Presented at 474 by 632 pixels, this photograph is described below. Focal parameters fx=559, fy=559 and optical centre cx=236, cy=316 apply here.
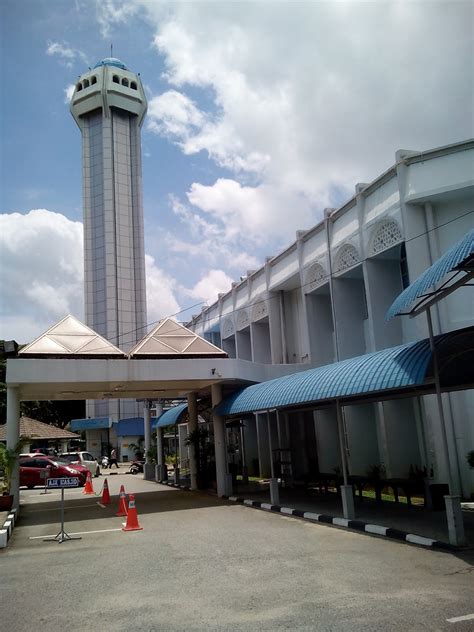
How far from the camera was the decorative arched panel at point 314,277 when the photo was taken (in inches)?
883

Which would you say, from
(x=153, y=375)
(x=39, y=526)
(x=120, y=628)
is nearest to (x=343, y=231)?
(x=153, y=375)

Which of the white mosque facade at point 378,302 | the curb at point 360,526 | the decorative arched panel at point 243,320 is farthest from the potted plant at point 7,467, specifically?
the decorative arched panel at point 243,320

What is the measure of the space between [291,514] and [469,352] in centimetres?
621

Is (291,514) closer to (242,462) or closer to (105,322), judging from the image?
(242,462)

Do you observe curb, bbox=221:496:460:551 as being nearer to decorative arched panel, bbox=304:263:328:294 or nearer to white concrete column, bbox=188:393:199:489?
white concrete column, bbox=188:393:199:489

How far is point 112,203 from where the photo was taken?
6475 cm

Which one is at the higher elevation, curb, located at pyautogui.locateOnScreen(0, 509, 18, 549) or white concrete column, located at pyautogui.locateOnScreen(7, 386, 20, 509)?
white concrete column, located at pyautogui.locateOnScreen(7, 386, 20, 509)

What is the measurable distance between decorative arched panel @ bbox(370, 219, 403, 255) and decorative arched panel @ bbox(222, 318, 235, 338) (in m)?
15.0

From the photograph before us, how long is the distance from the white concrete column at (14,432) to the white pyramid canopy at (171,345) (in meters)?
3.73

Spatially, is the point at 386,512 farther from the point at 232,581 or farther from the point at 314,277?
the point at 314,277

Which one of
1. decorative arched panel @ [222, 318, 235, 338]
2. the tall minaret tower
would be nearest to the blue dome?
the tall minaret tower

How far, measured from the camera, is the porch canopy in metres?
10.3

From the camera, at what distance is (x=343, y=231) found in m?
21.0

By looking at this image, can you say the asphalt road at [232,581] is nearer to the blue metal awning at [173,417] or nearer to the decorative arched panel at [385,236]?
the decorative arched panel at [385,236]
